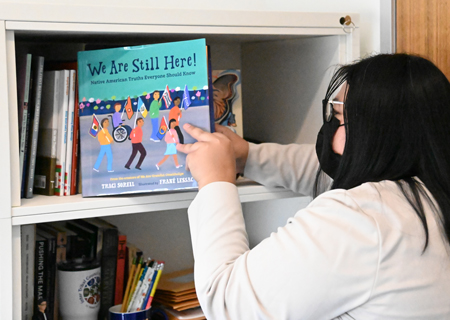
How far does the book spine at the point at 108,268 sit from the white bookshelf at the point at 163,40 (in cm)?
15

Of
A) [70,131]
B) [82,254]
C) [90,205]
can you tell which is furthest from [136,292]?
[70,131]

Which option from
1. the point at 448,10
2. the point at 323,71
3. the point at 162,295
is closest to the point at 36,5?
the point at 323,71

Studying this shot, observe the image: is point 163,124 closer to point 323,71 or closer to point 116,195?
point 116,195

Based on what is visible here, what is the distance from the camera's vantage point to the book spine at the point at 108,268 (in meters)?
1.09

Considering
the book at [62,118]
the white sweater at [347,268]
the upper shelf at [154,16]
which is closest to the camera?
the white sweater at [347,268]

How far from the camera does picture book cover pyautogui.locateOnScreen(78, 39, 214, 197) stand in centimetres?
87

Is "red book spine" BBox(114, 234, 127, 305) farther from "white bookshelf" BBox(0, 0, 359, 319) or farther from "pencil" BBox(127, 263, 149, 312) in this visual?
"white bookshelf" BBox(0, 0, 359, 319)

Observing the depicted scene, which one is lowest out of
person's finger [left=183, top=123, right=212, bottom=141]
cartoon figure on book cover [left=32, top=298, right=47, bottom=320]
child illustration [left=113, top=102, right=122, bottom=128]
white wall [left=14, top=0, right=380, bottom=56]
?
cartoon figure on book cover [left=32, top=298, right=47, bottom=320]

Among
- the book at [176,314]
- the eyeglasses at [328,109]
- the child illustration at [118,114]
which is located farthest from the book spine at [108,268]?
the eyeglasses at [328,109]

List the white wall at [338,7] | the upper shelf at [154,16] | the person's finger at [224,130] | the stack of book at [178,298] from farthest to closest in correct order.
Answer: the white wall at [338,7] → the stack of book at [178,298] → the person's finger at [224,130] → the upper shelf at [154,16]

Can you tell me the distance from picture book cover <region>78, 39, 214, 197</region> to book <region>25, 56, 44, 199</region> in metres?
0.07

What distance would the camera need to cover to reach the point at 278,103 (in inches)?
47.9

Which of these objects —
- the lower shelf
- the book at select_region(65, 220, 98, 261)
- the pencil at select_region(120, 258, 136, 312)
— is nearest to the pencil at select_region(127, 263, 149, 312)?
the pencil at select_region(120, 258, 136, 312)

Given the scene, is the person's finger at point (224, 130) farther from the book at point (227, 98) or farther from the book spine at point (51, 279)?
the book spine at point (51, 279)
